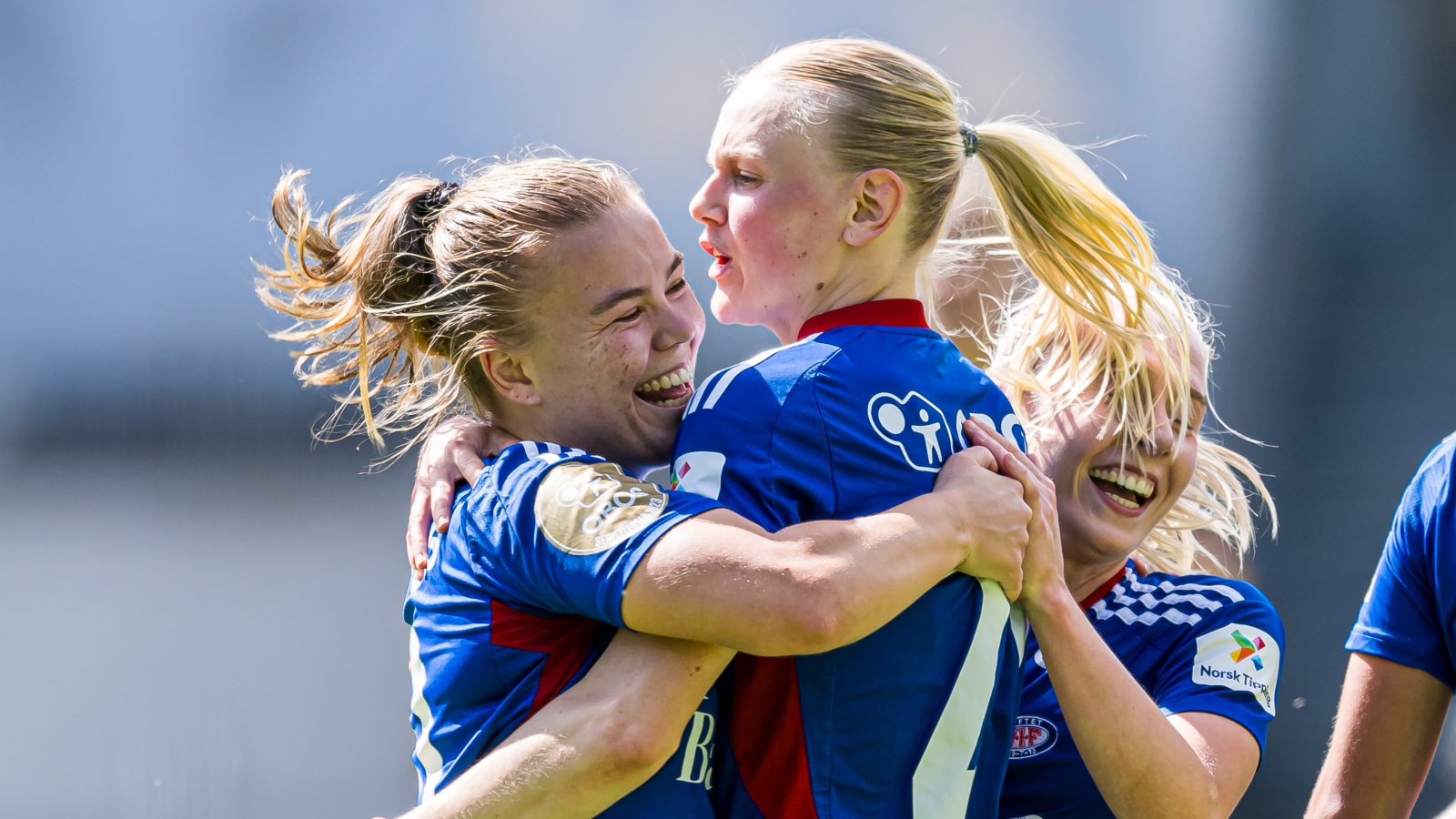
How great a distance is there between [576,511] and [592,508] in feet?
0.06

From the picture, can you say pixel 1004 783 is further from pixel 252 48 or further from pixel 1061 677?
pixel 252 48

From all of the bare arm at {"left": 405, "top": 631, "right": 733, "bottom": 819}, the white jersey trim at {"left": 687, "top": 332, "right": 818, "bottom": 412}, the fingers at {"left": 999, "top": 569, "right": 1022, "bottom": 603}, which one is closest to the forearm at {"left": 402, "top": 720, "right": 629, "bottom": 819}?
the bare arm at {"left": 405, "top": 631, "right": 733, "bottom": 819}

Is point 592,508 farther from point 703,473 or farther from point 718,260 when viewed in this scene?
point 718,260

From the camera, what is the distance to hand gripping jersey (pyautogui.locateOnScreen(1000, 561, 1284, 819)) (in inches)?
71.4

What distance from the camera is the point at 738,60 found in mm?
3900

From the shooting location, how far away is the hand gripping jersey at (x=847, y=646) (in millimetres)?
1475

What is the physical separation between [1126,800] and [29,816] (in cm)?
294

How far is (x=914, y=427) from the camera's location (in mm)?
1559

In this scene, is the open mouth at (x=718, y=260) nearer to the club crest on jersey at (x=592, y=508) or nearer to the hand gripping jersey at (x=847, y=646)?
the hand gripping jersey at (x=847, y=646)

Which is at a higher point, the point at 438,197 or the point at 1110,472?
the point at 438,197

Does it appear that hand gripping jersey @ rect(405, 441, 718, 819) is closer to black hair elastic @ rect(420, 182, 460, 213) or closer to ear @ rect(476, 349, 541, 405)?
ear @ rect(476, 349, 541, 405)

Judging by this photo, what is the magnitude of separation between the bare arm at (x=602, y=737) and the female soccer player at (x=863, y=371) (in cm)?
14

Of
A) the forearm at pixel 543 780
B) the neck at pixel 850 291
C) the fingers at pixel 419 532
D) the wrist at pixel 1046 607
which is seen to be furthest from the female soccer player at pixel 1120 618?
the fingers at pixel 419 532

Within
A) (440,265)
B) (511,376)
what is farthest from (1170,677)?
(440,265)
